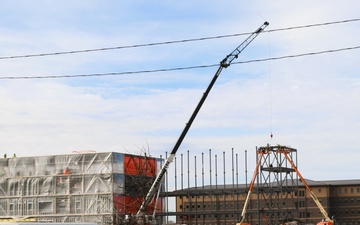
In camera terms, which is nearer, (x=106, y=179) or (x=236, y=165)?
(x=106, y=179)

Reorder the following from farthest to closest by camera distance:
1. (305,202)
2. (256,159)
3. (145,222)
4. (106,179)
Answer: (305,202), (256,159), (106,179), (145,222)

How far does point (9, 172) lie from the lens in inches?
3014

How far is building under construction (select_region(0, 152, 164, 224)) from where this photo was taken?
237 feet

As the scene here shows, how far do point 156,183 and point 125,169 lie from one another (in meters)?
16.3

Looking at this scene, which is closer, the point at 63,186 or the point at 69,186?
the point at 69,186

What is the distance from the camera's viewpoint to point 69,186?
73.6 metres

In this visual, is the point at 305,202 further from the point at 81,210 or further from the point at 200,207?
the point at 81,210

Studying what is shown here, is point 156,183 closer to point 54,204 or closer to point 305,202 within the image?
point 54,204

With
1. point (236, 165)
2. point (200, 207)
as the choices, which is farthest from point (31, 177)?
point (200, 207)


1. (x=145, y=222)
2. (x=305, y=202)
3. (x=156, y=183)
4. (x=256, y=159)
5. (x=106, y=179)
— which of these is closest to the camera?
(x=145, y=222)

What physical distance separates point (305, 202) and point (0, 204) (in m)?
88.2

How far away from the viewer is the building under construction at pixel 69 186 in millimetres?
72312

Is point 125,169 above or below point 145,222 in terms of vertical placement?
above

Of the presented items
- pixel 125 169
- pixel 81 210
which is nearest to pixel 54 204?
pixel 81 210
